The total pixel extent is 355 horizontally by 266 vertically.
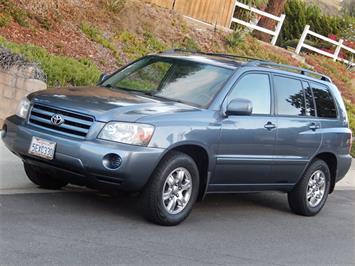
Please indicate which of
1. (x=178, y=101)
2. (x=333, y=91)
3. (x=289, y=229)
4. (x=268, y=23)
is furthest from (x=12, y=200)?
(x=268, y=23)

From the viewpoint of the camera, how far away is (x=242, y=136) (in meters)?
7.57

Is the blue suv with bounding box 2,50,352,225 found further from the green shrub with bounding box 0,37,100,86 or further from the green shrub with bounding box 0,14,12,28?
the green shrub with bounding box 0,14,12,28

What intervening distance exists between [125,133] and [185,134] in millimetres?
656

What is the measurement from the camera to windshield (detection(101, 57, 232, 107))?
7578mm

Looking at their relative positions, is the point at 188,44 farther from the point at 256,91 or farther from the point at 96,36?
the point at 256,91

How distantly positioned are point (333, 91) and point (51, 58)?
5.04 m

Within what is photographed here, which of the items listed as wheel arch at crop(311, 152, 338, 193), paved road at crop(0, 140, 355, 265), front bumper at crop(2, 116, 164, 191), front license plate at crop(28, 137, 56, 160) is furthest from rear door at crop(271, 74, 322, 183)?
front license plate at crop(28, 137, 56, 160)

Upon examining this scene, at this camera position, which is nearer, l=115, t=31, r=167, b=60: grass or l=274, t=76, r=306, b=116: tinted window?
l=274, t=76, r=306, b=116: tinted window

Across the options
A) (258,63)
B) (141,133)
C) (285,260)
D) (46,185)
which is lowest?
(46,185)

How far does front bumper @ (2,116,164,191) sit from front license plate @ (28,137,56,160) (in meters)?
0.04

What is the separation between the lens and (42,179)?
7.83 m

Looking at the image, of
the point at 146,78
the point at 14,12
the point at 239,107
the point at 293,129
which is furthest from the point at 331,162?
the point at 14,12

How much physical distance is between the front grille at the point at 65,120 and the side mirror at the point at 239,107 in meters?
1.55

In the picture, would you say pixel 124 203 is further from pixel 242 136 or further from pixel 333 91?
pixel 333 91
